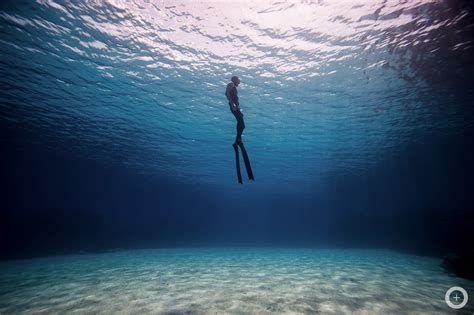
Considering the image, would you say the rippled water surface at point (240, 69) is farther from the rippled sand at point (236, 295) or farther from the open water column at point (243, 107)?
the rippled sand at point (236, 295)

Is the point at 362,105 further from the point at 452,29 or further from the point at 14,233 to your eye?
the point at 14,233

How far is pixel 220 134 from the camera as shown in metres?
22.7

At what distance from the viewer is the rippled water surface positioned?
9844 millimetres

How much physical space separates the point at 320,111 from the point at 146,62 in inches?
502

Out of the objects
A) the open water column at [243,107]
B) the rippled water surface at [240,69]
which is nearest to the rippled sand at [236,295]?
the open water column at [243,107]

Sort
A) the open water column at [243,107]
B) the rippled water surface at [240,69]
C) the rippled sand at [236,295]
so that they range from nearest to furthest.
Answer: the rippled sand at [236,295] → the open water column at [243,107] → the rippled water surface at [240,69]

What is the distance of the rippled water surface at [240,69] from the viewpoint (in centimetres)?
984

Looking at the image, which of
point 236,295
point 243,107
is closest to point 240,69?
point 243,107

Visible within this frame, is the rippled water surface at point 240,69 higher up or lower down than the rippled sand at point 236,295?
higher up

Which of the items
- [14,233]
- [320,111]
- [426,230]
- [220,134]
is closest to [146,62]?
[220,134]

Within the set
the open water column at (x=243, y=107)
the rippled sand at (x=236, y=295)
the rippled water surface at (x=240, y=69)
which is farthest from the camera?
the rippled water surface at (x=240, y=69)

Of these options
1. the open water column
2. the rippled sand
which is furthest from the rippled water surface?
the rippled sand

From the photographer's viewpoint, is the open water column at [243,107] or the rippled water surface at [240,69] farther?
the rippled water surface at [240,69]

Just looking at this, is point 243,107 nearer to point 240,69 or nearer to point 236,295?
point 240,69
